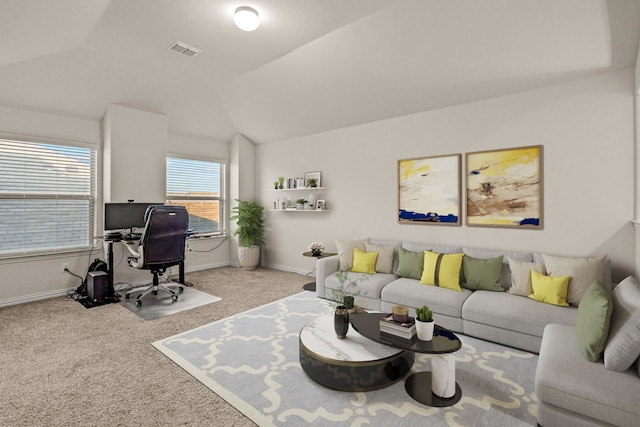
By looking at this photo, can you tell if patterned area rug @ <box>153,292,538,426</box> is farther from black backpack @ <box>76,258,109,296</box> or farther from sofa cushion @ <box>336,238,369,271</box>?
black backpack @ <box>76,258,109,296</box>

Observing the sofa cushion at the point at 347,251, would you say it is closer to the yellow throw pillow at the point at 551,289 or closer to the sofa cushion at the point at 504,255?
Answer: the sofa cushion at the point at 504,255

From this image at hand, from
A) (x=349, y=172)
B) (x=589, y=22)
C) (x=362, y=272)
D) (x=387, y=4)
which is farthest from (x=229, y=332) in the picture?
(x=589, y=22)

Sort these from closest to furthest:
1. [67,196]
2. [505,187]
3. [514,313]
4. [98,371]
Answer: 1. [98,371]
2. [514,313]
3. [505,187]
4. [67,196]

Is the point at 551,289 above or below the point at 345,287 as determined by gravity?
above

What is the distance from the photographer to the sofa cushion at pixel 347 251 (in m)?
4.40

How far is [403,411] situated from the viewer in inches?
79.0

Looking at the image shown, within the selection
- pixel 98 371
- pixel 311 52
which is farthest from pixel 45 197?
pixel 311 52

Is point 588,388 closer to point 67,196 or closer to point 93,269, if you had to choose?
point 93,269

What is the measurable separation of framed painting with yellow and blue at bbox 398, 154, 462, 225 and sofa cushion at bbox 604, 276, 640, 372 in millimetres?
2169

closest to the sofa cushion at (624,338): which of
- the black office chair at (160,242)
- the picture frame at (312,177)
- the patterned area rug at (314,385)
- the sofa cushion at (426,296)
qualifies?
the patterned area rug at (314,385)

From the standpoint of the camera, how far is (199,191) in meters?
6.20

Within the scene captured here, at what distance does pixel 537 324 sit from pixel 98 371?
3586mm

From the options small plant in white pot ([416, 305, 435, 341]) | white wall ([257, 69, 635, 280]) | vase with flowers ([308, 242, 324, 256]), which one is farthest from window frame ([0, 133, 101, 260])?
small plant in white pot ([416, 305, 435, 341])

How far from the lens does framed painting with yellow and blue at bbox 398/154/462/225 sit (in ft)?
13.4
